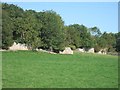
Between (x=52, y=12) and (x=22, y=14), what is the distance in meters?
9.57

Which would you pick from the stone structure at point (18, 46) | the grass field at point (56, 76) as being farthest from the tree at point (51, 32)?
the grass field at point (56, 76)

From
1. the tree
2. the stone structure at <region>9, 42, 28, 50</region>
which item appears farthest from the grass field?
the tree

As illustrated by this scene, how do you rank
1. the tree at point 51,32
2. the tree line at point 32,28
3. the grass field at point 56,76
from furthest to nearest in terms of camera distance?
1. the tree at point 51,32
2. the tree line at point 32,28
3. the grass field at point 56,76

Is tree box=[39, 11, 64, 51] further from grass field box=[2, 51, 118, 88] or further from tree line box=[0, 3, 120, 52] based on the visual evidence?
grass field box=[2, 51, 118, 88]

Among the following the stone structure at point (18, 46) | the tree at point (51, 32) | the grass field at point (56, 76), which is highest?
the tree at point (51, 32)

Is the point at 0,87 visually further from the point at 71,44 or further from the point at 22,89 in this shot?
the point at 71,44

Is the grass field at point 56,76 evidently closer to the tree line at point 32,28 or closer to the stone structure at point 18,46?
the tree line at point 32,28

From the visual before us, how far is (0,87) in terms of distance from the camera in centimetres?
1318

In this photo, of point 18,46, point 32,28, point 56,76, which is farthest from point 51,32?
point 56,76

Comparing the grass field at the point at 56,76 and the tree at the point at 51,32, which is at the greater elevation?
the tree at the point at 51,32

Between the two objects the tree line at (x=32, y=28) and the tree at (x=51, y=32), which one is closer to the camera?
the tree line at (x=32, y=28)

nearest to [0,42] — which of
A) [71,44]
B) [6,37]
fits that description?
[6,37]

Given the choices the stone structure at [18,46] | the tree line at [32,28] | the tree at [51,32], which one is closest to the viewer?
the tree line at [32,28]

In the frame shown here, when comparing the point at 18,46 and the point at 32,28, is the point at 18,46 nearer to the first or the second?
the point at 18,46
